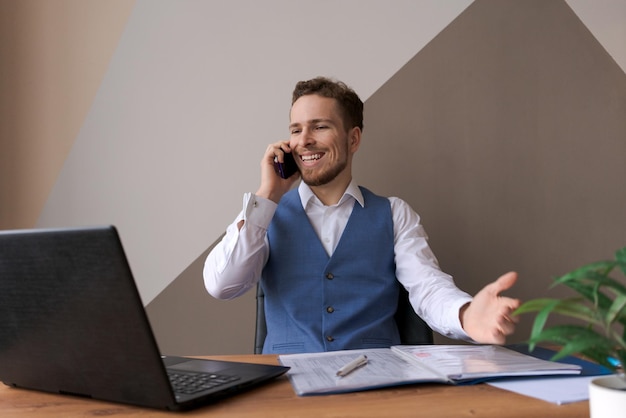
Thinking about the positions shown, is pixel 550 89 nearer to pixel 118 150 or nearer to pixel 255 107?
pixel 255 107

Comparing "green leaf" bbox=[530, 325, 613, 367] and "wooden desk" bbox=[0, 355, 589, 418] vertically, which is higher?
"green leaf" bbox=[530, 325, 613, 367]

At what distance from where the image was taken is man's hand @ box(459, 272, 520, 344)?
3.81ft

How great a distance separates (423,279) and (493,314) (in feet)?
1.90

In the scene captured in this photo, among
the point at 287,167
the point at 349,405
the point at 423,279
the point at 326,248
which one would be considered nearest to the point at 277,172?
the point at 287,167

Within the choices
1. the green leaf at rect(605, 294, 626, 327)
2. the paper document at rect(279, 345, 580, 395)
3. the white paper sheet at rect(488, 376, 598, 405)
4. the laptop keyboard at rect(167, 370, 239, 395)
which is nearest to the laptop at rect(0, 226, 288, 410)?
the laptop keyboard at rect(167, 370, 239, 395)

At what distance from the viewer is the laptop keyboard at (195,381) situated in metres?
0.98

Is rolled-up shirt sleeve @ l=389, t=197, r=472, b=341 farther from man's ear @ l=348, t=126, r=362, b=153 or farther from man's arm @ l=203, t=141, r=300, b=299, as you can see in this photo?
man's arm @ l=203, t=141, r=300, b=299

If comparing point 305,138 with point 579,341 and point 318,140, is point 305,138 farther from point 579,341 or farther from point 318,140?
point 579,341

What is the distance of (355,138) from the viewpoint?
6.93 ft

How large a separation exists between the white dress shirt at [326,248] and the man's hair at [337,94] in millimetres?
252

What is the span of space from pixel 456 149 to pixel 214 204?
91 centimetres

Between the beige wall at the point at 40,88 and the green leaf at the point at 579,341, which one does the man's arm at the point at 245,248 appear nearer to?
the beige wall at the point at 40,88

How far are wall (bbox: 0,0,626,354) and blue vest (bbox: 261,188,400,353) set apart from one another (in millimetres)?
418

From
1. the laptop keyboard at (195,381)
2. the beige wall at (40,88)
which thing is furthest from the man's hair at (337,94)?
the laptop keyboard at (195,381)
